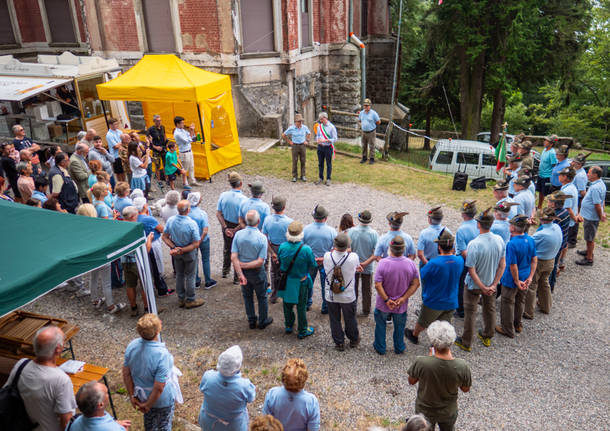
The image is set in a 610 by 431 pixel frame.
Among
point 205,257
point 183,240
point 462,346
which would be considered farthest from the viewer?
point 205,257

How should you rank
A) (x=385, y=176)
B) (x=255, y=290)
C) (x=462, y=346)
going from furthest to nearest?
(x=385, y=176)
(x=255, y=290)
(x=462, y=346)

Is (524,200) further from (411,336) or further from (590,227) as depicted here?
(411,336)

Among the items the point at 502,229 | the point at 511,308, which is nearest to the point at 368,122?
the point at 502,229

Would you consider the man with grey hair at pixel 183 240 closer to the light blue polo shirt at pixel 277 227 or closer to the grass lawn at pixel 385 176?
the light blue polo shirt at pixel 277 227

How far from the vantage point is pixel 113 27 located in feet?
57.1

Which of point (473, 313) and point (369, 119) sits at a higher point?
point (369, 119)

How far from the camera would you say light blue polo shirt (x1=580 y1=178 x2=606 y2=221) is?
793 cm

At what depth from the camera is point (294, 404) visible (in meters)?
3.60

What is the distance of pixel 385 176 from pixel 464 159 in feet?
11.9

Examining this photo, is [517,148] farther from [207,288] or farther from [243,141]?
[243,141]

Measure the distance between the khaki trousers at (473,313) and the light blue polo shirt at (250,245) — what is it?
2715mm

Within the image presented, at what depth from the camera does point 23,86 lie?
12.8m

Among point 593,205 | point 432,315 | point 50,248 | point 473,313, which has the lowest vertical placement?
point 473,313

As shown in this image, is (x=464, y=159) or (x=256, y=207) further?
(x=464, y=159)
